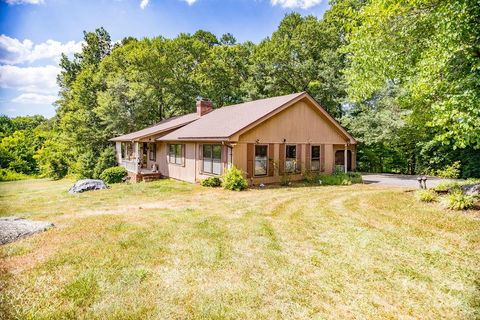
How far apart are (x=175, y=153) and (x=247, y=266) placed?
49.4ft

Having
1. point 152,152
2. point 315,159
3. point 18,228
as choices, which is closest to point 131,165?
point 152,152

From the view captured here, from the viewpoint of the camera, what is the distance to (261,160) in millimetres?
16125

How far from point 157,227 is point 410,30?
10550 millimetres

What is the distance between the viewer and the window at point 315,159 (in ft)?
60.0

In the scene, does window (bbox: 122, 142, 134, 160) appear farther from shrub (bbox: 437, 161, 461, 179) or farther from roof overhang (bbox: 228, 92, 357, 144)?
shrub (bbox: 437, 161, 461, 179)

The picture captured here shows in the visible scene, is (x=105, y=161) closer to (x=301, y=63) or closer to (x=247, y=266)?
(x=301, y=63)

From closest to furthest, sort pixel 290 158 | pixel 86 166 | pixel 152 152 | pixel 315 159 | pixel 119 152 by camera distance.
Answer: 1. pixel 290 158
2. pixel 315 159
3. pixel 152 152
4. pixel 86 166
5. pixel 119 152

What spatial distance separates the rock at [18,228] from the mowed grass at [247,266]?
367 mm

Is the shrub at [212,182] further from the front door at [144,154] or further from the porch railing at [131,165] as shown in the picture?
the front door at [144,154]

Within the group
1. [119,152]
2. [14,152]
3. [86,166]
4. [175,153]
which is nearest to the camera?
[14,152]

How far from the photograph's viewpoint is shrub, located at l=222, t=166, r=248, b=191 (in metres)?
14.3

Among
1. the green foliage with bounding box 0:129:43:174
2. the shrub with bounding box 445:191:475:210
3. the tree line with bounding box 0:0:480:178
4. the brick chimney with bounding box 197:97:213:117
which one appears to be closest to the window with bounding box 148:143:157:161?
the brick chimney with bounding box 197:97:213:117

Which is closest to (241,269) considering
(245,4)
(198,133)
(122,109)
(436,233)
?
(436,233)

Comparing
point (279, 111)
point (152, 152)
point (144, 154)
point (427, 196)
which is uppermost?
point (279, 111)
